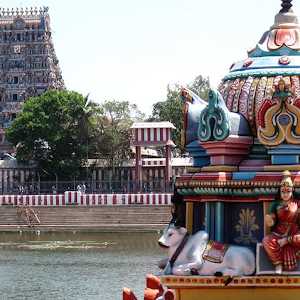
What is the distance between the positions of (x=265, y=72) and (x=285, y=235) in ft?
5.10

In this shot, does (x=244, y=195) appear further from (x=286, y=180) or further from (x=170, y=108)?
(x=170, y=108)

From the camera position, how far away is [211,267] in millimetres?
8695

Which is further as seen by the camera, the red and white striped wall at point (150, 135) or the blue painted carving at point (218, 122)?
the red and white striped wall at point (150, 135)

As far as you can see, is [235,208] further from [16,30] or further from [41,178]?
[16,30]

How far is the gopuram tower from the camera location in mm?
73938

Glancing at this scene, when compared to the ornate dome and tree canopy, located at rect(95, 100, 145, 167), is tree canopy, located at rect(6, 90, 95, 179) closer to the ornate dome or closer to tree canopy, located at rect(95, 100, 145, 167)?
tree canopy, located at rect(95, 100, 145, 167)

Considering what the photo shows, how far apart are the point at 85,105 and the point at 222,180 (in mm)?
49386

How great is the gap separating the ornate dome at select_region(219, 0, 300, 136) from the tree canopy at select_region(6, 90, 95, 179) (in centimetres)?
4678

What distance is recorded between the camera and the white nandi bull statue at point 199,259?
8.69 metres

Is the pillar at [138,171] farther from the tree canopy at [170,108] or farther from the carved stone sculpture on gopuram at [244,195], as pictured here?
the carved stone sculpture on gopuram at [244,195]

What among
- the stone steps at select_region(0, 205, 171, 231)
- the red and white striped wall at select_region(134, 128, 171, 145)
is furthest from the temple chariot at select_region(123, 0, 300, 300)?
the red and white striped wall at select_region(134, 128, 171, 145)

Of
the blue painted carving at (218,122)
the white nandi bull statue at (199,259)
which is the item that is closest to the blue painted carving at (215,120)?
the blue painted carving at (218,122)

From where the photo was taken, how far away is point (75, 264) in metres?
30.8

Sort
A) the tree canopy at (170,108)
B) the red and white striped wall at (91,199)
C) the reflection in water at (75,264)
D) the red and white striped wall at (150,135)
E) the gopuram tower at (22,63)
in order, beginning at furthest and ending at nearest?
1. the gopuram tower at (22,63)
2. the tree canopy at (170,108)
3. the red and white striped wall at (150,135)
4. the red and white striped wall at (91,199)
5. the reflection in water at (75,264)
